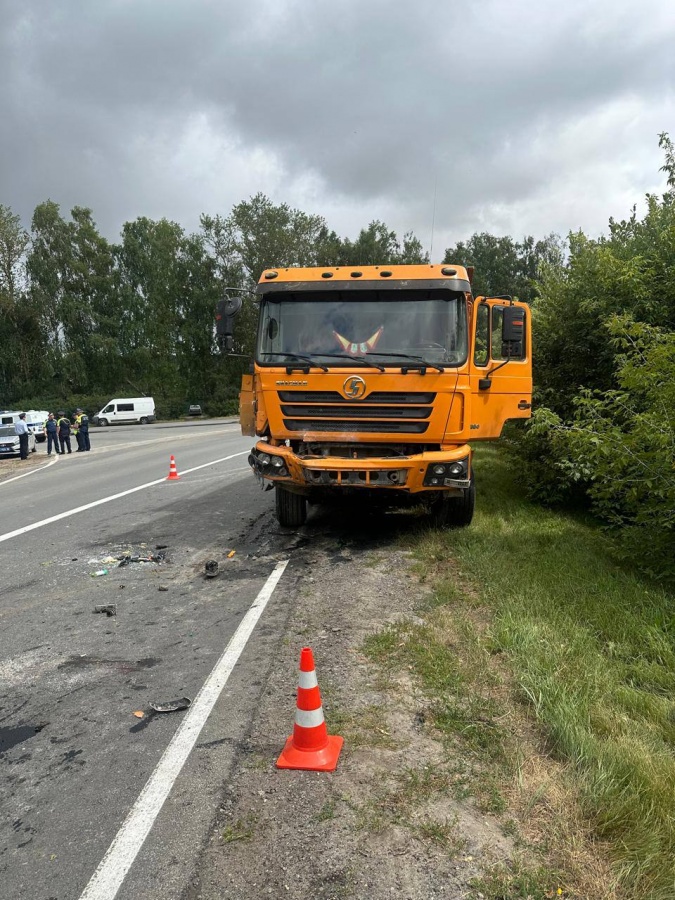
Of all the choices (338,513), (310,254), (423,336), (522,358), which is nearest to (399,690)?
(423,336)

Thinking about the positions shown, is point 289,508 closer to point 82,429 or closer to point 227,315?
point 227,315

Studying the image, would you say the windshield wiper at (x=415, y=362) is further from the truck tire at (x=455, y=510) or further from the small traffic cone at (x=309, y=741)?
the small traffic cone at (x=309, y=741)

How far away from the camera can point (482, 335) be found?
711 cm

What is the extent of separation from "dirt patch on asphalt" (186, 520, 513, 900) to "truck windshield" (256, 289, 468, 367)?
366cm

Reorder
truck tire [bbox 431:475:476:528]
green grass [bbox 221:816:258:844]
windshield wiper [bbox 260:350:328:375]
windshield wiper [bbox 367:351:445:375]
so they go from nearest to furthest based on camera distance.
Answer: green grass [bbox 221:816:258:844], windshield wiper [bbox 367:351:445:375], windshield wiper [bbox 260:350:328:375], truck tire [bbox 431:475:476:528]

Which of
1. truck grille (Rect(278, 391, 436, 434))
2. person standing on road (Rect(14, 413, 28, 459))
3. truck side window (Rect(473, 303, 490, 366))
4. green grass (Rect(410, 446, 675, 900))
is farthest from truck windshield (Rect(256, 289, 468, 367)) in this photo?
person standing on road (Rect(14, 413, 28, 459))

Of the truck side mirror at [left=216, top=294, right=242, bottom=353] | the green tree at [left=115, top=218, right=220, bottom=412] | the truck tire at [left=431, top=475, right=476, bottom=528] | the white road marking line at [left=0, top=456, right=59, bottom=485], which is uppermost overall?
the green tree at [left=115, top=218, right=220, bottom=412]

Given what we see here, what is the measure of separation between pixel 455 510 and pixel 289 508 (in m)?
2.03

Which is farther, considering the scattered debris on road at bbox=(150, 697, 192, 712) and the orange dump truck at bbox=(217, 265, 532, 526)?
Result: the orange dump truck at bbox=(217, 265, 532, 526)

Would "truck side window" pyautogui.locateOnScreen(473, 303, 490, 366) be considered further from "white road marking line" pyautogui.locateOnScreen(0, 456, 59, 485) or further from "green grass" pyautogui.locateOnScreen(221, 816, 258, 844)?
"white road marking line" pyautogui.locateOnScreen(0, 456, 59, 485)

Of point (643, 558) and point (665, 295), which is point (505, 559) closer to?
point (643, 558)

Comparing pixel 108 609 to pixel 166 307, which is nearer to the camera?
pixel 108 609

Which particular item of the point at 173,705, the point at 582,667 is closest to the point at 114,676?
the point at 173,705

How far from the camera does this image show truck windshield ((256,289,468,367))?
6.77 m
